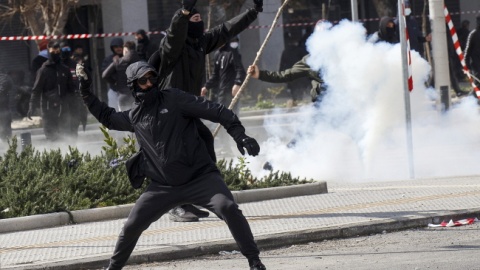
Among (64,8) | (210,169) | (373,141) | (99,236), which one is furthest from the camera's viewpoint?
(64,8)

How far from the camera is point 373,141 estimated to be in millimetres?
14633

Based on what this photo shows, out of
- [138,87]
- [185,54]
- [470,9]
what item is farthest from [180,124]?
[470,9]

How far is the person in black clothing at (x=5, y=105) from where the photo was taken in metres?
19.8

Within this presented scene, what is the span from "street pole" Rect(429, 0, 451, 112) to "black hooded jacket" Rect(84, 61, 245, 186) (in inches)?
367

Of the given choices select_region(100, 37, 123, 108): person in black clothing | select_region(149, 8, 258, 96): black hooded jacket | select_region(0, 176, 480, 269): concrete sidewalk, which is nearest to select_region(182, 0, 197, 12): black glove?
select_region(149, 8, 258, 96): black hooded jacket

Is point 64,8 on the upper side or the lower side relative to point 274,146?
upper

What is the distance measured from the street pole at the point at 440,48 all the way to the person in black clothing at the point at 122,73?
4594 millimetres

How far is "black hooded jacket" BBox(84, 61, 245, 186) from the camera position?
25.9ft

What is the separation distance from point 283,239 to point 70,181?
2.86 m

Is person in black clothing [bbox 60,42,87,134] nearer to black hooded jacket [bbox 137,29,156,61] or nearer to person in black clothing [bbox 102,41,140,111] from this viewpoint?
person in black clothing [bbox 102,41,140,111]

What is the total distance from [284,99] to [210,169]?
71.9 ft

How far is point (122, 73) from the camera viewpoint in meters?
18.6

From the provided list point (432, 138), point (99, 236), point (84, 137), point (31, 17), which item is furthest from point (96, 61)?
point (99, 236)

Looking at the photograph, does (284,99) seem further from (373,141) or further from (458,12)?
(373,141)
